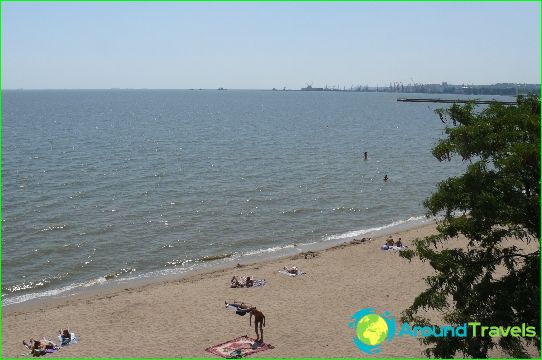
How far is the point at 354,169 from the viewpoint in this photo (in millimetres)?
59000

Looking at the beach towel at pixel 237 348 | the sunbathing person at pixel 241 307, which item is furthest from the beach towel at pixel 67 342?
the sunbathing person at pixel 241 307

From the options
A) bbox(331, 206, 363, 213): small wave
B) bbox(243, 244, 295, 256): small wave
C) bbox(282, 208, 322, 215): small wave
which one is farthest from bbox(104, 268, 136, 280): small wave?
bbox(331, 206, 363, 213): small wave

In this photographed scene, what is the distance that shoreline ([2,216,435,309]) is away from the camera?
2541 cm

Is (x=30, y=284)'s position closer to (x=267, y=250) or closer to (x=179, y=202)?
(x=267, y=250)

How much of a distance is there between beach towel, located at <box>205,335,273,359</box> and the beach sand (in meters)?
0.31

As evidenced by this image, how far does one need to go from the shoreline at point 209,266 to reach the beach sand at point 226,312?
1.88ft

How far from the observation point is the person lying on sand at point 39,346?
18.7 m

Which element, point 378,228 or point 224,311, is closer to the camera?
point 224,311

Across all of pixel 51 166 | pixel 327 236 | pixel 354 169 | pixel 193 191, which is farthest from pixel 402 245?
pixel 51 166

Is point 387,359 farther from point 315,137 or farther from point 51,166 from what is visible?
point 315,137

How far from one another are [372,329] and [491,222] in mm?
11896

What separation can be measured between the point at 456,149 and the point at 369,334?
1090 centimetres

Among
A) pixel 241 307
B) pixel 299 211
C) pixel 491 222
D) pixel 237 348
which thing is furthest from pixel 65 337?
pixel 299 211

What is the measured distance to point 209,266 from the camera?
2966cm
